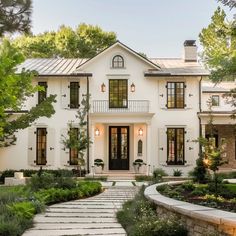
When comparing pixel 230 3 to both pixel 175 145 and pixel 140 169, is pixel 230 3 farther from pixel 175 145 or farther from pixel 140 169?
pixel 140 169

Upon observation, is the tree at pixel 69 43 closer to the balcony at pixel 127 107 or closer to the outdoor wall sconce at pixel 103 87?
the outdoor wall sconce at pixel 103 87

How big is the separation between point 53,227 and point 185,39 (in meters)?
21.4

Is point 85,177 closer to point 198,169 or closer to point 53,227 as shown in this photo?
point 198,169

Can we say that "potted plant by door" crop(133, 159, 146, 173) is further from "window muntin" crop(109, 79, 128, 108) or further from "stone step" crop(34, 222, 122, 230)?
"stone step" crop(34, 222, 122, 230)

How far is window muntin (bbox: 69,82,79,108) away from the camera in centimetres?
2514

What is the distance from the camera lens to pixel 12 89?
9492mm

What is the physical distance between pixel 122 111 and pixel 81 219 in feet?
48.7

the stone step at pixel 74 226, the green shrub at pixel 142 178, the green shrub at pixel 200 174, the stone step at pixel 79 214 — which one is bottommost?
the green shrub at pixel 142 178

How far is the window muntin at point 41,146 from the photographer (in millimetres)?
24859

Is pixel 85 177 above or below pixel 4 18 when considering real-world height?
below

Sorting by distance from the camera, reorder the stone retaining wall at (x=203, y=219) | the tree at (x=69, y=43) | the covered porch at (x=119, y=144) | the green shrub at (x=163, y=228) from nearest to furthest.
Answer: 1. the stone retaining wall at (x=203, y=219)
2. the green shrub at (x=163, y=228)
3. the covered porch at (x=119, y=144)
4. the tree at (x=69, y=43)

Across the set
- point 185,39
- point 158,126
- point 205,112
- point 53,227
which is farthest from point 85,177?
point 53,227

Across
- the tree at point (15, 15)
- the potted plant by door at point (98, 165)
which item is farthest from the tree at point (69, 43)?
the tree at point (15, 15)

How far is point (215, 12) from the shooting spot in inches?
1193
